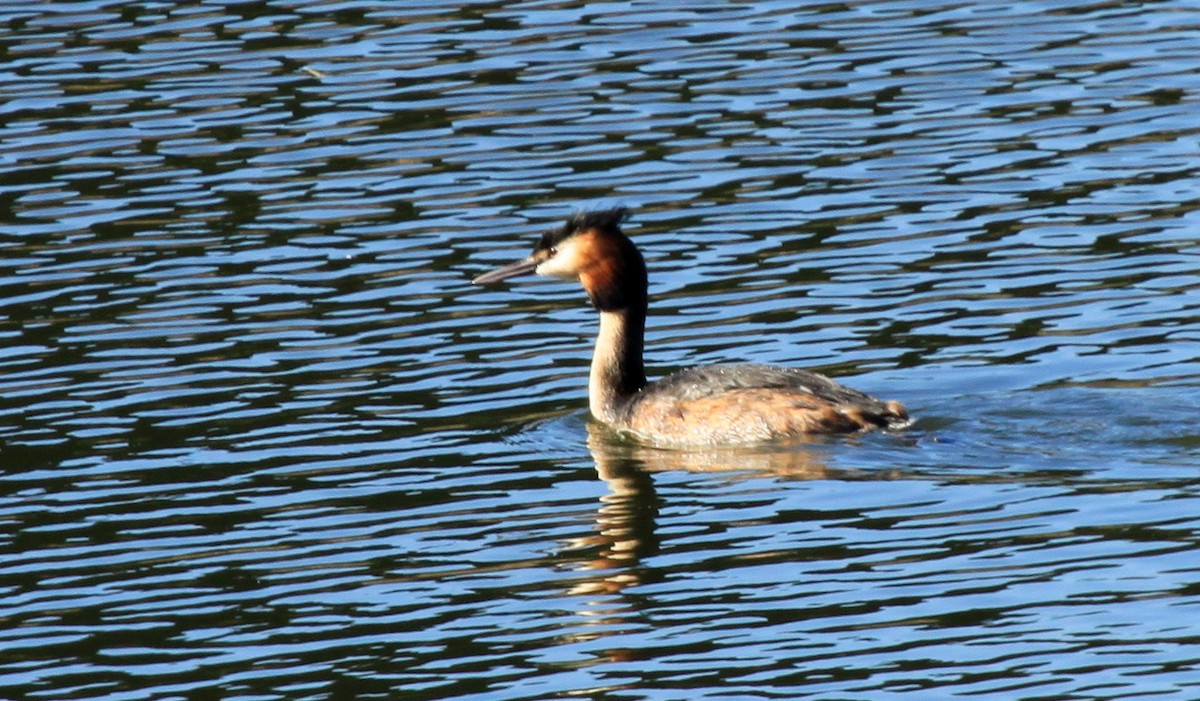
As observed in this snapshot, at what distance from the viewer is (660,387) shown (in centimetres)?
1302

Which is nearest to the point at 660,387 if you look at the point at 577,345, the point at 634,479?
the point at 634,479

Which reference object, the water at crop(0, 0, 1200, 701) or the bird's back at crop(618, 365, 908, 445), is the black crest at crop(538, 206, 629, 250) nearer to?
the water at crop(0, 0, 1200, 701)

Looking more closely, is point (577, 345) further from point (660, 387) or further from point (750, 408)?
point (750, 408)

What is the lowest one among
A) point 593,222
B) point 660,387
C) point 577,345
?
point 577,345

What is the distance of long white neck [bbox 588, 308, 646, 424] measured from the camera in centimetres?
1318

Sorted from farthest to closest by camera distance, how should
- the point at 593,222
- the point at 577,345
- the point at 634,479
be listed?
1. the point at 577,345
2. the point at 593,222
3. the point at 634,479

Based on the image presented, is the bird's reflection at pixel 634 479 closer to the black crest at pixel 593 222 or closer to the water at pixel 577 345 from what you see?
the water at pixel 577 345

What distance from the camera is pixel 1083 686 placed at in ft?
27.4

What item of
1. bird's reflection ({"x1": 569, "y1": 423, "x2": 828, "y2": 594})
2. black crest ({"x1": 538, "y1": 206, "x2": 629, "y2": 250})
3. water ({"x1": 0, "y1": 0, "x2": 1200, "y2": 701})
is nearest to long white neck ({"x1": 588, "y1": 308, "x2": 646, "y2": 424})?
bird's reflection ({"x1": 569, "y1": 423, "x2": 828, "y2": 594})

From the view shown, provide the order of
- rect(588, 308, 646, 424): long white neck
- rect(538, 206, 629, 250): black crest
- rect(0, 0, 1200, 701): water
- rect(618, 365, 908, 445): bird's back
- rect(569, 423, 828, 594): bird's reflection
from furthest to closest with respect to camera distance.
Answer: rect(538, 206, 629, 250): black crest → rect(588, 308, 646, 424): long white neck → rect(618, 365, 908, 445): bird's back → rect(569, 423, 828, 594): bird's reflection → rect(0, 0, 1200, 701): water

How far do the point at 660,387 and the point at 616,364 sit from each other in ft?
1.33

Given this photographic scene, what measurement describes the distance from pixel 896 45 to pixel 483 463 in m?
9.50

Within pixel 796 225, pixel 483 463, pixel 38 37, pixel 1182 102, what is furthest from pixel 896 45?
pixel 483 463

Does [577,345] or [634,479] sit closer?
[634,479]
